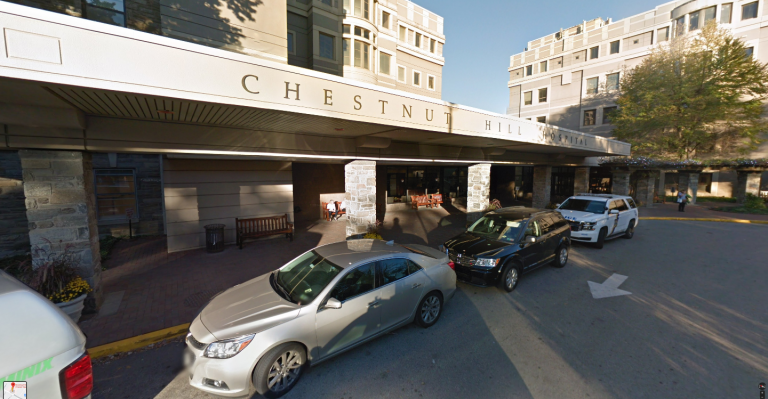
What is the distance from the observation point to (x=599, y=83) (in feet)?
105

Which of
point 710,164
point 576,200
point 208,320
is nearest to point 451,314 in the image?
Result: point 208,320

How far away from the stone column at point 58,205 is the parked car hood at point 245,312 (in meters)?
3.24

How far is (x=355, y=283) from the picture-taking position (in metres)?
4.28

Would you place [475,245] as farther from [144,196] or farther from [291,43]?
[144,196]

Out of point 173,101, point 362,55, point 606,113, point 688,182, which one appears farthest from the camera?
point 606,113

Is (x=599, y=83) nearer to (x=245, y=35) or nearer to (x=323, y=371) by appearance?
(x=245, y=35)

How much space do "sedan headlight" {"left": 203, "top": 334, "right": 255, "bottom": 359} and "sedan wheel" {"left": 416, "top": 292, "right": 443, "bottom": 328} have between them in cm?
271

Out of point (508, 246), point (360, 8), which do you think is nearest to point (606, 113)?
point (360, 8)

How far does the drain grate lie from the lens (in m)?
5.95

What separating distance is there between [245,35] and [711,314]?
12.6m

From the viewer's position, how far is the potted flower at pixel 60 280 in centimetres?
486

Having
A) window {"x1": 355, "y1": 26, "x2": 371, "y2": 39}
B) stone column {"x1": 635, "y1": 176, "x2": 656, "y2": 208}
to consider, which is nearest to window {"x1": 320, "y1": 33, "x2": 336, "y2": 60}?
window {"x1": 355, "y1": 26, "x2": 371, "y2": 39}

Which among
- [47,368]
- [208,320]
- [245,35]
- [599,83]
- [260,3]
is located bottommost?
[208,320]

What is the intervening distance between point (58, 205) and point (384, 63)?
17822 millimetres
